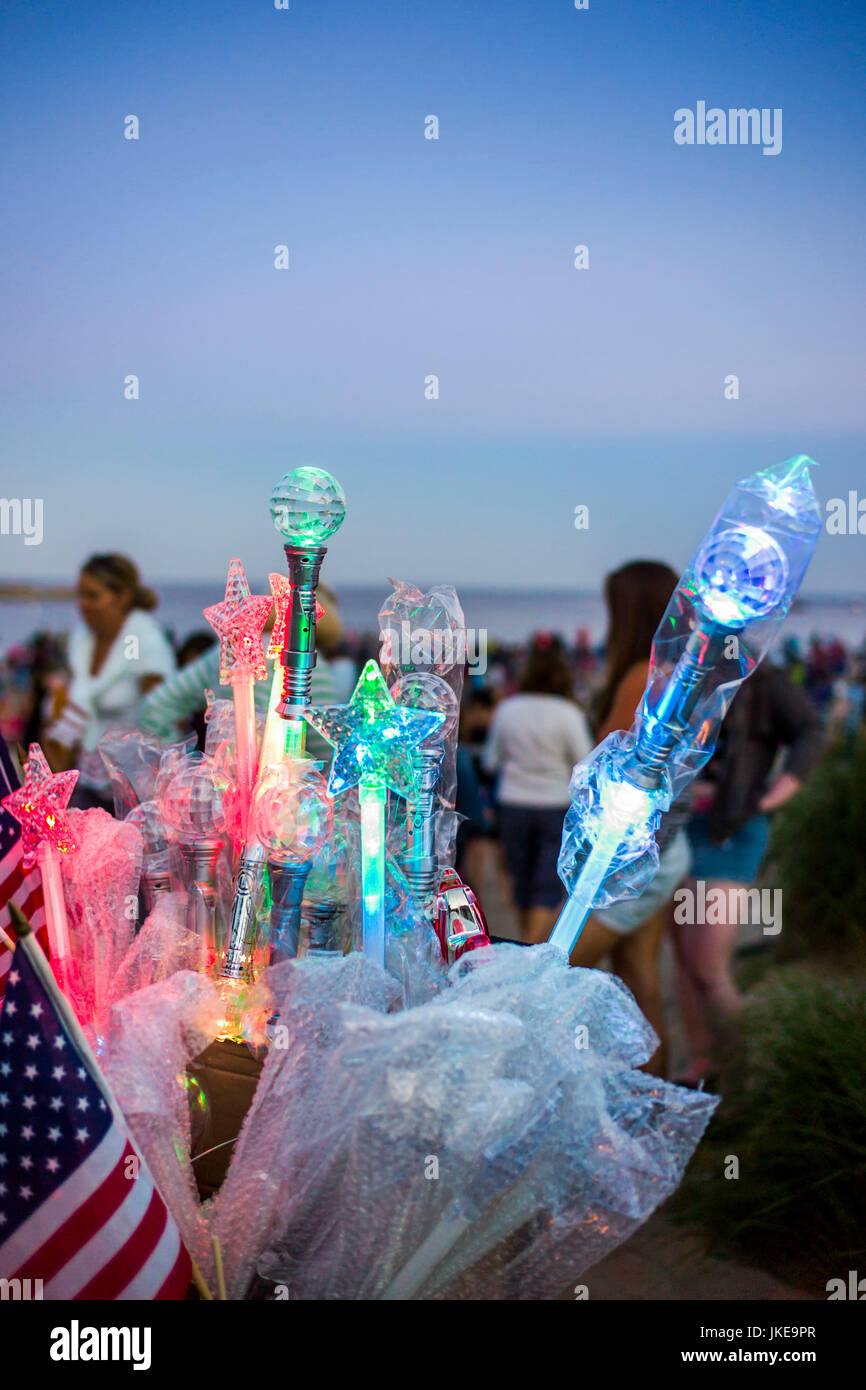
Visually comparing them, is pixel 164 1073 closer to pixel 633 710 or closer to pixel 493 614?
pixel 633 710

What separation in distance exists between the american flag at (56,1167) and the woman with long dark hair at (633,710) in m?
1.96

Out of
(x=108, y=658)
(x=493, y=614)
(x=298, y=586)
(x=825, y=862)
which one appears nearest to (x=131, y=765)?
(x=298, y=586)

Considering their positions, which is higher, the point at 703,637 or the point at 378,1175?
the point at 703,637

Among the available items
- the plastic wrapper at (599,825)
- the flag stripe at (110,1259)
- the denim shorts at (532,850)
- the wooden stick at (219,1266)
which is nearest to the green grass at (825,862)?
the denim shorts at (532,850)

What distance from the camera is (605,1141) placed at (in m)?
1.10

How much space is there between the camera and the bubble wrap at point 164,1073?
1.20 meters

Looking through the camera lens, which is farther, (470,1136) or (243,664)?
(243,664)

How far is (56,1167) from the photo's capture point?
1.08m

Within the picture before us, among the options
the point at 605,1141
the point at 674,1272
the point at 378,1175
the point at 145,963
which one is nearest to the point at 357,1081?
the point at 378,1175

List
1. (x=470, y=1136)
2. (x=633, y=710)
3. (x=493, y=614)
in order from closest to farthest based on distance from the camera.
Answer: (x=470, y=1136), (x=633, y=710), (x=493, y=614)

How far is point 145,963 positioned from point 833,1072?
1735 millimetres

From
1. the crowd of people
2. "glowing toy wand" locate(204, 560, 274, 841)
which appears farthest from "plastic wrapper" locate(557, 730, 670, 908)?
the crowd of people

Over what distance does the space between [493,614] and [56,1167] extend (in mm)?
49932
